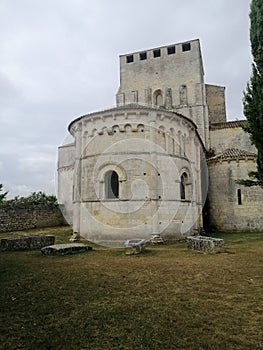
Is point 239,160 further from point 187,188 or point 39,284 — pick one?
point 39,284

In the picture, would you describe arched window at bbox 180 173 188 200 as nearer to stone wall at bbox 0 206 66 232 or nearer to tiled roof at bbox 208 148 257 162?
tiled roof at bbox 208 148 257 162

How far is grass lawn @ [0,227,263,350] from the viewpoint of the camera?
149 inches

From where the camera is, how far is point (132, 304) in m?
5.11

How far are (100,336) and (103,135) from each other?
11565mm

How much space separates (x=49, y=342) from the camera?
3732mm

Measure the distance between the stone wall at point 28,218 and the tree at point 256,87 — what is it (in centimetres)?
1485

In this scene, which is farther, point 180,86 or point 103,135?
point 180,86

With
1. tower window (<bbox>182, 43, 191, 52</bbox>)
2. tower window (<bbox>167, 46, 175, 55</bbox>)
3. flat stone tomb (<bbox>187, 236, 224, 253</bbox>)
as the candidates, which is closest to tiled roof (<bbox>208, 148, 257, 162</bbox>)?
flat stone tomb (<bbox>187, 236, 224, 253</bbox>)

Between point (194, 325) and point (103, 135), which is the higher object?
point (103, 135)

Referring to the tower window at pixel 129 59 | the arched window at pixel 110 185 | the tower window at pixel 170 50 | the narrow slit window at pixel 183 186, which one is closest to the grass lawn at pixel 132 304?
the arched window at pixel 110 185

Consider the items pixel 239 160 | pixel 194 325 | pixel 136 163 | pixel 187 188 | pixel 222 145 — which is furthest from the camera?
pixel 222 145

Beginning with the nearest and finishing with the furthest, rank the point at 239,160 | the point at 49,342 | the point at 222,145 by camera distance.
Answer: the point at 49,342 → the point at 239,160 → the point at 222,145

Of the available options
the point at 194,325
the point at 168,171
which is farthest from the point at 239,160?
the point at 194,325

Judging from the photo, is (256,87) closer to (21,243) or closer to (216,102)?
(21,243)
